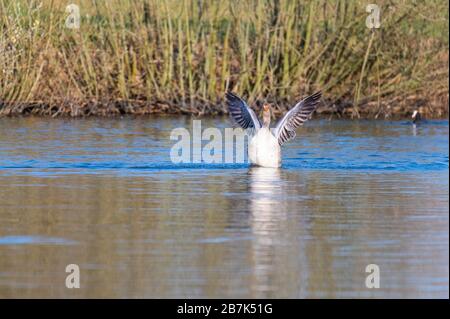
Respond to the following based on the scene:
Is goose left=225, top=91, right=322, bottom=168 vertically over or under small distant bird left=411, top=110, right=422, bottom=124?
over

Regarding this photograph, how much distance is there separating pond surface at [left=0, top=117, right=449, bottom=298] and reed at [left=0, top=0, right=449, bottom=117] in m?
6.08

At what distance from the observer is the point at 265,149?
615 inches

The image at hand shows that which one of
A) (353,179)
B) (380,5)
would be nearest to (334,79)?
(380,5)

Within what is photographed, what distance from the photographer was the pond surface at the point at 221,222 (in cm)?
837

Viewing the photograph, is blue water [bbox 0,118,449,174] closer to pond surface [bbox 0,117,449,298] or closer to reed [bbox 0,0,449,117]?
pond surface [bbox 0,117,449,298]

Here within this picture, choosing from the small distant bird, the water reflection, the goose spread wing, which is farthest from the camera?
the small distant bird

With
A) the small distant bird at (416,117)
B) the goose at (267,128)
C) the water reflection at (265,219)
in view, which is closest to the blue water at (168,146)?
the small distant bird at (416,117)

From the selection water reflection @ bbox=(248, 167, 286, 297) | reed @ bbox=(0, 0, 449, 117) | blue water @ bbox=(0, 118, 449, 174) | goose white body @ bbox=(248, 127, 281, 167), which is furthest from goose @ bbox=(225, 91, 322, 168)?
reed @ bbox=(0, 0, 449, 117)

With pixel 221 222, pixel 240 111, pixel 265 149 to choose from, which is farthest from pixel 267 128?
pixel 221 222

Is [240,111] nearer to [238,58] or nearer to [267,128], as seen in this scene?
[267,128]

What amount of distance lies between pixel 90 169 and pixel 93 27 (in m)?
9.95

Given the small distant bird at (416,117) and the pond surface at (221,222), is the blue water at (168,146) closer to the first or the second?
the pond surface at (221,222)

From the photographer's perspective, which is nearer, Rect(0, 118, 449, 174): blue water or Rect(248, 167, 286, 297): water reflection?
Rect(248, 167, 286, 297): water reflection

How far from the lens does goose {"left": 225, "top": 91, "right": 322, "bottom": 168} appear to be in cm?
1570
